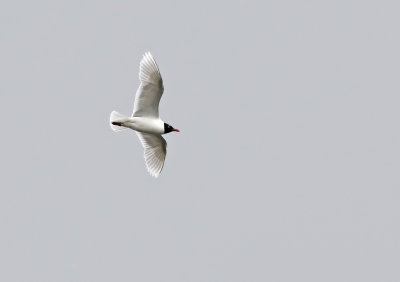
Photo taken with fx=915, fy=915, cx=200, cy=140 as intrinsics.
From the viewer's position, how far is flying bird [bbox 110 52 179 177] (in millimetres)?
27094

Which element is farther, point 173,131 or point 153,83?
point 173,131

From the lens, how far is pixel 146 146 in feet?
98.3

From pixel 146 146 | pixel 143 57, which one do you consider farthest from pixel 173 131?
pixel 143 57

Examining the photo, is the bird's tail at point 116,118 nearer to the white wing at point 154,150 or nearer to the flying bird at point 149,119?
the flying bird at point 149,119

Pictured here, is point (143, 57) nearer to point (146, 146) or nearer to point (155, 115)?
point (155, 115)

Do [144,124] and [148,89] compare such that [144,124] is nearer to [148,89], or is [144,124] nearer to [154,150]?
[148,89]

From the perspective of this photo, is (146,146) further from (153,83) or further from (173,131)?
(153,83)

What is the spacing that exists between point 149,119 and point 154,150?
1978mm

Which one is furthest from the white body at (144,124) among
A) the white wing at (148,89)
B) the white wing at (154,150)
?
the white wing at (154,150)

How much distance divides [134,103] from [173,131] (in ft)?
6.58

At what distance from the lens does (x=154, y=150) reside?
98.4 ft

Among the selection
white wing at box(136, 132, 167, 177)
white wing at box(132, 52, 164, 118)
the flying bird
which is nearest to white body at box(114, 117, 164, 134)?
the flying bird

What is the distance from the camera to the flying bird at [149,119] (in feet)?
88.9

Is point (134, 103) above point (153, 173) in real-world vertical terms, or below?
above
